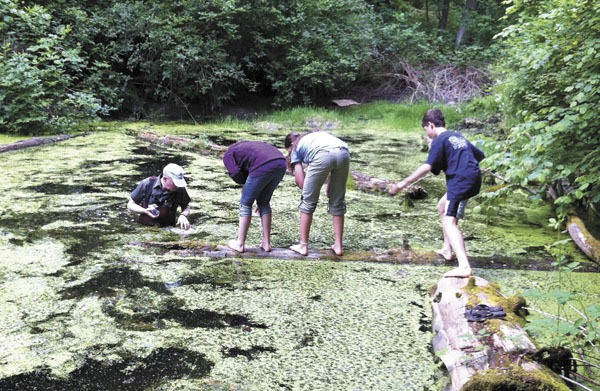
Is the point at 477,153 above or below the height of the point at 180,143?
above

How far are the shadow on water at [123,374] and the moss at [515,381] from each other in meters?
1.12

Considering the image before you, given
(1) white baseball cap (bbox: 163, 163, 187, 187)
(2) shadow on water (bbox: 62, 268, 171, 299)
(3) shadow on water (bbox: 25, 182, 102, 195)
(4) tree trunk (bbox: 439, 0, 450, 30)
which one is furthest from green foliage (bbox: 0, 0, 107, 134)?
(4) tree trunk (bbox: 439, 0, 450, 30)

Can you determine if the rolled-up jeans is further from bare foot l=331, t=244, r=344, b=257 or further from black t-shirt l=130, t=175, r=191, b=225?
black t-shirt l=130, t=175, r=191, b=225

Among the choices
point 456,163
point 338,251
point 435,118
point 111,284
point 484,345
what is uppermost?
point 435,118

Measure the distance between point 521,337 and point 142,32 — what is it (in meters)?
11.2

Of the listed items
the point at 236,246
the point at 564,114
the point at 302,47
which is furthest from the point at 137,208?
the point at 302,47

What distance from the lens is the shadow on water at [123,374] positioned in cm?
204

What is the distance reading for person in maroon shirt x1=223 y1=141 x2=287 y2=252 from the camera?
3.51 metres

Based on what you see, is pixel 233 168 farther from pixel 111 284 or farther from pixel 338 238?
pixel 111 284

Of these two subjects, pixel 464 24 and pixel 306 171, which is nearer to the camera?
pixel 306 171

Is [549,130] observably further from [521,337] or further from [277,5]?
[277,5]

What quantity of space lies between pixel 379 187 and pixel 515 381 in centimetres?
398

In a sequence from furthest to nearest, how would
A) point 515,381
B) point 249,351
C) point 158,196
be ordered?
point 158,196 → point 249,351 → point 515,381

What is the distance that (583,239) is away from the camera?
12.8 ft
